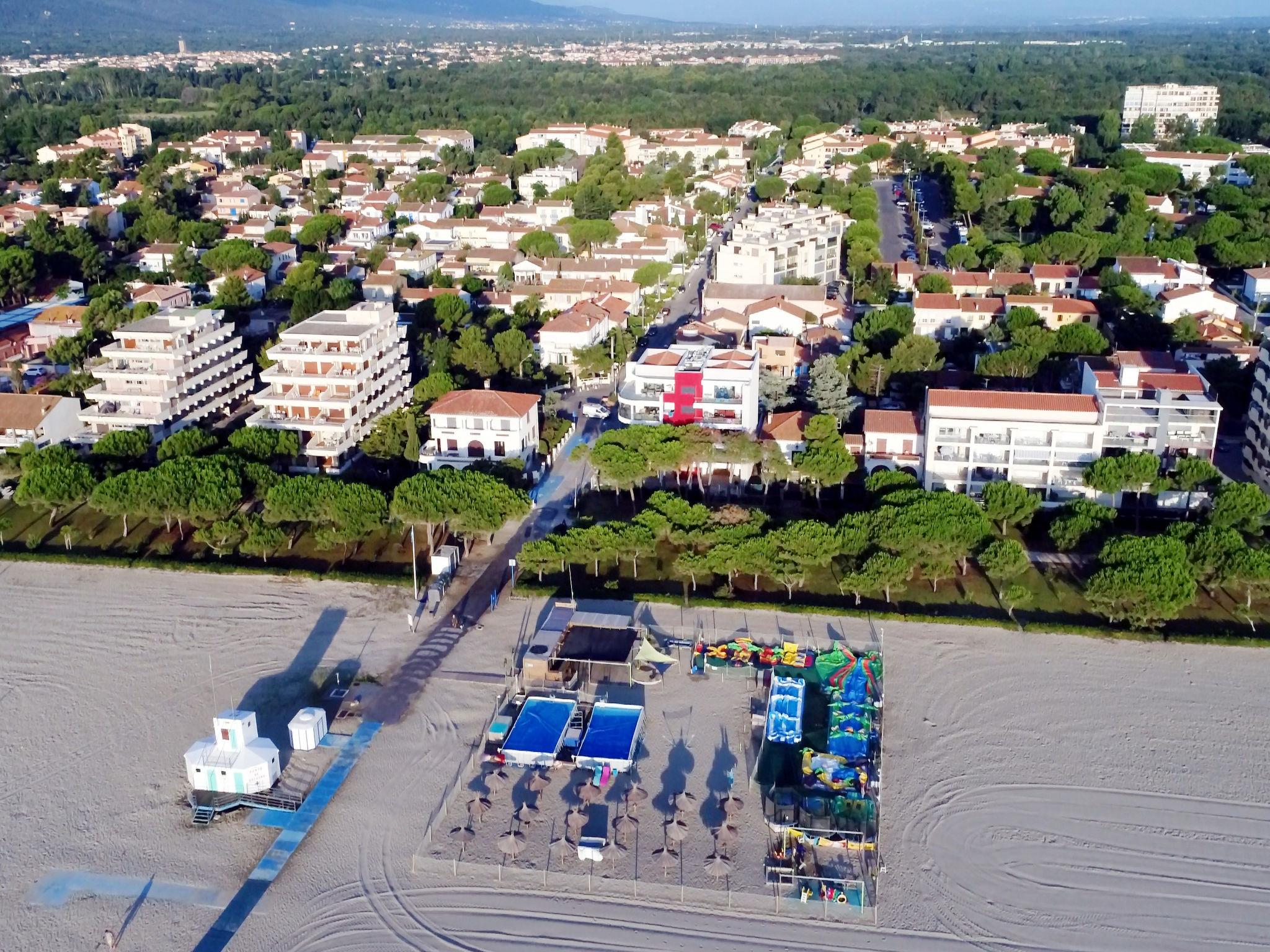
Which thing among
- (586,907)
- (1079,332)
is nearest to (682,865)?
(586,907)

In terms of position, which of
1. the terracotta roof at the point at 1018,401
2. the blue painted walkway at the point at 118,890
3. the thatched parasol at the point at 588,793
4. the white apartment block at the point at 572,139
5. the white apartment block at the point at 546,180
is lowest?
the blue painted walkway at the point at 118,890

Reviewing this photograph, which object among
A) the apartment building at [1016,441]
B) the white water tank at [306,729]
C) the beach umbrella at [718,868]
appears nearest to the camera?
the beach umbrella at [718,868]

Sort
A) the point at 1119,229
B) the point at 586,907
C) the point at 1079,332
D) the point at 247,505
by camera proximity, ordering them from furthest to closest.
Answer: the point at 1119,229 → the point at 1079,332 → the point at 247,505 → the point at 586,907

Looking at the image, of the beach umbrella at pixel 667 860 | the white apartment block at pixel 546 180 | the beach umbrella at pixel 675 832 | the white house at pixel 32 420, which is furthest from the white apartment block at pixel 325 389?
the white apartment block at pixel 546 180

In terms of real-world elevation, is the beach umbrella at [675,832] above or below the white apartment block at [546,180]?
below

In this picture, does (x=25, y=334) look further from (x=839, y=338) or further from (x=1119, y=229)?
(x=1119, y=229)

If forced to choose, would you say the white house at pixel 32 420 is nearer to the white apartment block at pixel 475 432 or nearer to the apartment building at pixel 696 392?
the white apartment block at pixel 475 432

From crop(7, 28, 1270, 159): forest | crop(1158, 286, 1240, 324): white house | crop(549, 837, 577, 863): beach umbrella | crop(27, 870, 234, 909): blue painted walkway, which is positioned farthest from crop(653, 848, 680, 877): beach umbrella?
crop(7, 28, 1270, 159): forest
